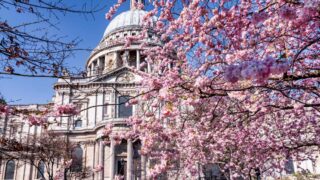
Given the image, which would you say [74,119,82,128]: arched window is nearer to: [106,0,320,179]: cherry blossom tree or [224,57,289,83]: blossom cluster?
[106,0,320,179]: cherry blossom tree

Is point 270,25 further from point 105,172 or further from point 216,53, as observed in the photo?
point 105,172

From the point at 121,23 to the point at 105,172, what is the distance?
3203cm

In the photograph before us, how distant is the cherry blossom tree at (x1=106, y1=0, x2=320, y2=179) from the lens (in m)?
6.43

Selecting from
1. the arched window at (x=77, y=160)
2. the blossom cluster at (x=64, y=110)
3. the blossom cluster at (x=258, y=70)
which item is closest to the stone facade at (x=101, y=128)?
the arched window at (x=77, y=160)

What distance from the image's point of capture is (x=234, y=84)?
912 centimetres

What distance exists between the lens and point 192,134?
13.5 metres

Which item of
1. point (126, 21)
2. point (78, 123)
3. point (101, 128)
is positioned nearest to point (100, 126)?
point (101, 128)

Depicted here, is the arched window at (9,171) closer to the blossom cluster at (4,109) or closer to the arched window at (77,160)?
the arched window at (77,160)

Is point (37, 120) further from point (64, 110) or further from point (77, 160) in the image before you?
point (77, 160)

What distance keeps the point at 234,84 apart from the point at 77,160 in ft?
88.2

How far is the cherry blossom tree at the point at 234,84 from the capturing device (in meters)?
6.43

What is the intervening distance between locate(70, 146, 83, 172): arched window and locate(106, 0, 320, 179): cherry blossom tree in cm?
1632

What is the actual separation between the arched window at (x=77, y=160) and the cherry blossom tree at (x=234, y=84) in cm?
1632

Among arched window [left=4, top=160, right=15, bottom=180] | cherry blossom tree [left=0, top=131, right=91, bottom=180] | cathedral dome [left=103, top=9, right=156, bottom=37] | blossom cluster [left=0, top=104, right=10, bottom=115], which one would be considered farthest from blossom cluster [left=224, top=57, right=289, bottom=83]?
cathedral dome [left=103, top=9, right=156, bottom=37]
